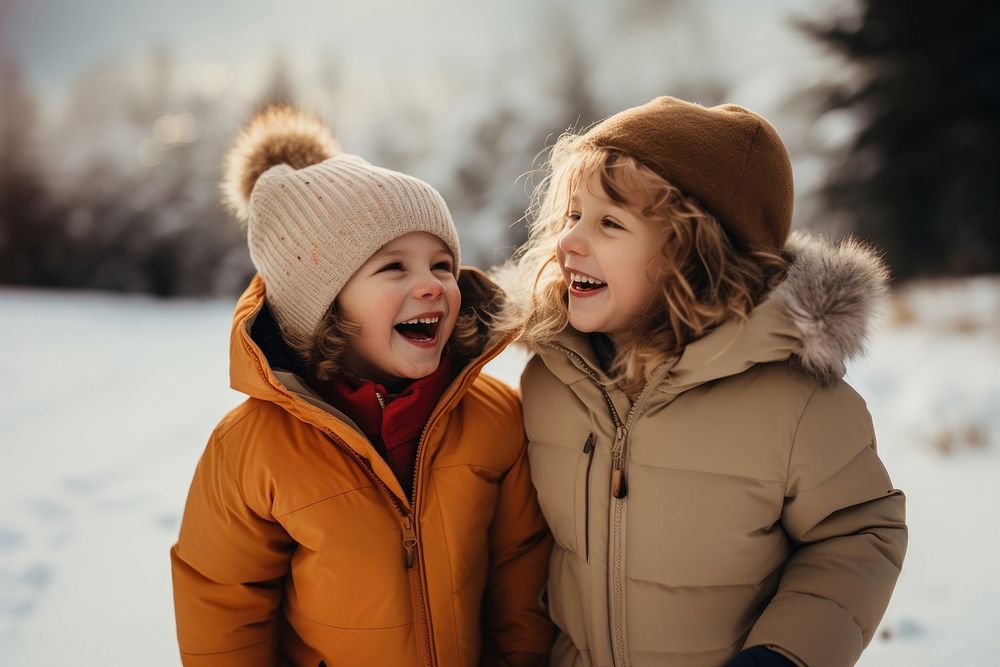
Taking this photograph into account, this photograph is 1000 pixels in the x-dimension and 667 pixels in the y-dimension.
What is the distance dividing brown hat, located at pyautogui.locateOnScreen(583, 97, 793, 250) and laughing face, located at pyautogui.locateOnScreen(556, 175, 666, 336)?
111mm

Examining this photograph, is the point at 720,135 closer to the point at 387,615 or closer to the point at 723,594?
the point at 723,594

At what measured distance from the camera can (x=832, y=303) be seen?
1.32 metres

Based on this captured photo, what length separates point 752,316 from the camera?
1.35 m

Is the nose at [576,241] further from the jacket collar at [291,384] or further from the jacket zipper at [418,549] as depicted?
the jacket zipper at [418,549]

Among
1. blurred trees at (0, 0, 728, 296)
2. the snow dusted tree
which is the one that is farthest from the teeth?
the snow dusted tree

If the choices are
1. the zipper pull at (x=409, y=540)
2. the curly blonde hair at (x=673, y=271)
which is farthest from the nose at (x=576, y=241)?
the zipper pull at (x=409, y=540)

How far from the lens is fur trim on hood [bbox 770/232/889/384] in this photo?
4.25ft

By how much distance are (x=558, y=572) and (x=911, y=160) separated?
6170 millimetres

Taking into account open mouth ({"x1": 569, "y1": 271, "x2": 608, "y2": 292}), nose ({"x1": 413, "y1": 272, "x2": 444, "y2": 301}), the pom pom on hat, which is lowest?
nose ({"x1": 413, "y1": 272, "x2": 444, "y2": 301})

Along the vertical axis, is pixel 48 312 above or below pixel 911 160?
below

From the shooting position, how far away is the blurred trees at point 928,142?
19.6ft

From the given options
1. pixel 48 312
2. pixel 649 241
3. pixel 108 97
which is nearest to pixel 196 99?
pixel 108 97

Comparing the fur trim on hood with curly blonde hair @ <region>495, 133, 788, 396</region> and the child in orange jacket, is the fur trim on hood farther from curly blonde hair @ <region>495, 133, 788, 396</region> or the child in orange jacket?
the child in orange jacket

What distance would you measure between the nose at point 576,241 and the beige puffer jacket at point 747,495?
250 millimetres
